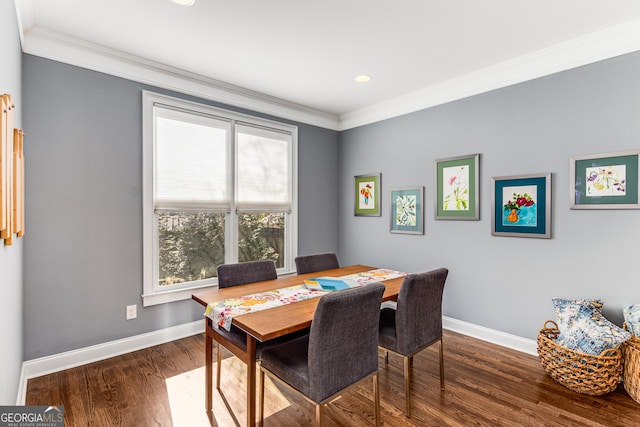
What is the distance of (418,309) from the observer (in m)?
2.01

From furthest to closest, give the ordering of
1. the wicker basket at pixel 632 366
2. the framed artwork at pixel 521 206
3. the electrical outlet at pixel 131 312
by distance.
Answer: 1. the electrical outlet at pixel 131 312
2. the framed artwork at pixel 521 206
3. the wicker basket at pixel 632 366

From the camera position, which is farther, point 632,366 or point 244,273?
point 244,273

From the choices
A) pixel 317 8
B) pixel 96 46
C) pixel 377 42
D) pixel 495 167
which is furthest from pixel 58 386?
pixel 495 167

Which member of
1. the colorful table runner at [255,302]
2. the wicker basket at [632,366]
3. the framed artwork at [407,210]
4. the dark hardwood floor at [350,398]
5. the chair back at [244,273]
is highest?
the framed artwork at [407,210]

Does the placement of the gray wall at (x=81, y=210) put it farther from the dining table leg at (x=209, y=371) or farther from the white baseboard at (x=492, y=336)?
the white baseboard at (x=492, y=336)

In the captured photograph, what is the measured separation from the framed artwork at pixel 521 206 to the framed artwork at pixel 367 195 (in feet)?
4.58

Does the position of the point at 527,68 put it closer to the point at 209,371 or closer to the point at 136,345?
the point at 209,371

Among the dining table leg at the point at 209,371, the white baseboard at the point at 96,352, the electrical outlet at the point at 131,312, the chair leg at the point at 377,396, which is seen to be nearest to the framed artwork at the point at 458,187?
the chair leg at the point at 377,396

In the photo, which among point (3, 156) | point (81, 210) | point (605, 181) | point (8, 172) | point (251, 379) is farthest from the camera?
point (81, 210)

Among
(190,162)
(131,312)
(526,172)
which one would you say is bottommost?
(131,312)

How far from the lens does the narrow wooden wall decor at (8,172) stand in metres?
1.21

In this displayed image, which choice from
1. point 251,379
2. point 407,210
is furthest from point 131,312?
point 407,210

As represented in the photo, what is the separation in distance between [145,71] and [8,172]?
1.86 m

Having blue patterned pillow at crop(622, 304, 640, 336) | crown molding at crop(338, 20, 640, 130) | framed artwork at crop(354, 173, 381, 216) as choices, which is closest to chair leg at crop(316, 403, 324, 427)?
blue patterned pillow at crop(622, 304, 640, 336)
